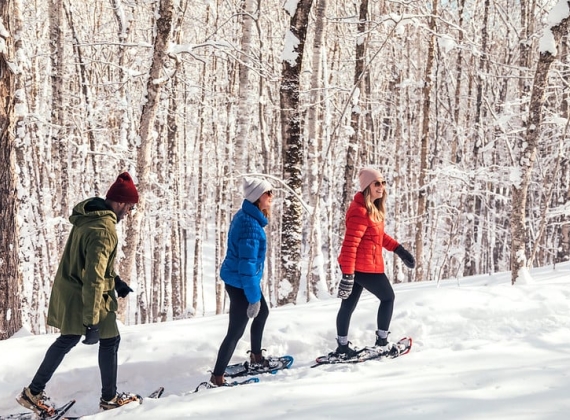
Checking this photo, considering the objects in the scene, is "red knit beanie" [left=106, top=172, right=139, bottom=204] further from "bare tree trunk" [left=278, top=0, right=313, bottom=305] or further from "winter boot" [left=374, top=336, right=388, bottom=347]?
"bare tree trunk" [left=278, top=0, right=313, bottom=305]

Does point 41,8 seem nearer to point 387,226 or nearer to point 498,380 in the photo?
point 387,226

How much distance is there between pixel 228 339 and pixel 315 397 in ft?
3.91

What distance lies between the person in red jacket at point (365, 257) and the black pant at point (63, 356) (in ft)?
6.74

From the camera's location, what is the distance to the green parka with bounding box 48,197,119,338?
147 inches

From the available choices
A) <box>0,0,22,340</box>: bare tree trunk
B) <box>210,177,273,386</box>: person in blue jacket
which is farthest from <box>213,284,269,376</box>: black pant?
<box>0,0,22,340</box>: bare tree trunk

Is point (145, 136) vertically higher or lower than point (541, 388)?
higher

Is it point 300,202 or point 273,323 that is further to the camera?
point 300,202

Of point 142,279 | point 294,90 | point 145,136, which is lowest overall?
point 142,279

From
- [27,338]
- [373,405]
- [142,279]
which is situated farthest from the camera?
[142,279]

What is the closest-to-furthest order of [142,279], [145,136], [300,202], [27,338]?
[27,338] → [145,136] → [300,202] → [142,279]

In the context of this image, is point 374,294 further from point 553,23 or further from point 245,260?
point 553,23

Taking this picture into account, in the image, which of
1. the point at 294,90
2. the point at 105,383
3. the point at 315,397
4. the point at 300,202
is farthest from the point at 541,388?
the point at 294,90

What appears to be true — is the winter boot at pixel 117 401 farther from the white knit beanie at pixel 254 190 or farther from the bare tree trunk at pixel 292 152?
the bare tree trunk at pixel 292 152

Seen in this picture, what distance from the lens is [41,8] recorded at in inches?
738
